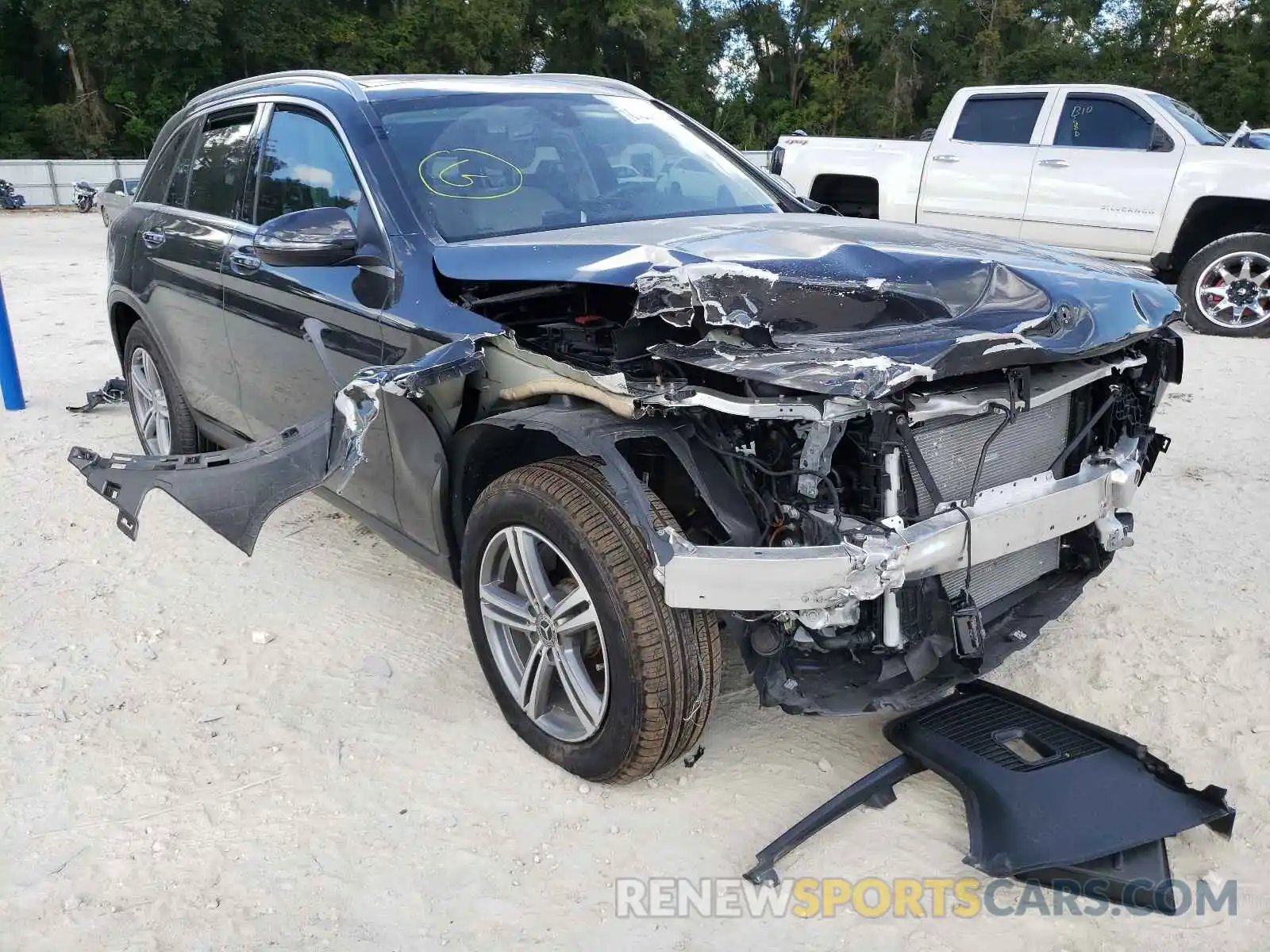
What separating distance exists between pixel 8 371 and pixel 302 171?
3.95m

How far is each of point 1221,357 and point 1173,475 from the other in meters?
3.19

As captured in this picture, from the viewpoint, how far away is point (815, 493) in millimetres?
2428

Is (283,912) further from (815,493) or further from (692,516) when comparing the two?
(815,493)

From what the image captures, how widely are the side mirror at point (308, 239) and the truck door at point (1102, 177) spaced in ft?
25.3

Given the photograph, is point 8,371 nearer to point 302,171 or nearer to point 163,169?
point 163,169

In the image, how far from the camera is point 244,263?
3850mm

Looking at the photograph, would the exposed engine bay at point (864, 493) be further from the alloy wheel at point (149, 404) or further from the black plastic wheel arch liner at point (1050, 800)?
the alloy wheel at point (149, 404)

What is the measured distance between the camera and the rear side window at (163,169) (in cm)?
480

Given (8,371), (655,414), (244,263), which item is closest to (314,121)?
(244,263)

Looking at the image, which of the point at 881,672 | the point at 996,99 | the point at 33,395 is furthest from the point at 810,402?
the point at 996,99

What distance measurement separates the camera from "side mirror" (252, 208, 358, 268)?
3.02m

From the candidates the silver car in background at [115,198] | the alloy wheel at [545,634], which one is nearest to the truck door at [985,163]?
the silver car in background at [115,198]

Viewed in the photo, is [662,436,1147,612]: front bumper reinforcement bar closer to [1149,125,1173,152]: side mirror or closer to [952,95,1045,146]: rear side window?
[1149,125,1173,152]: side mirror

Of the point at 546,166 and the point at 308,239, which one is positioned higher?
the point at 546,166
